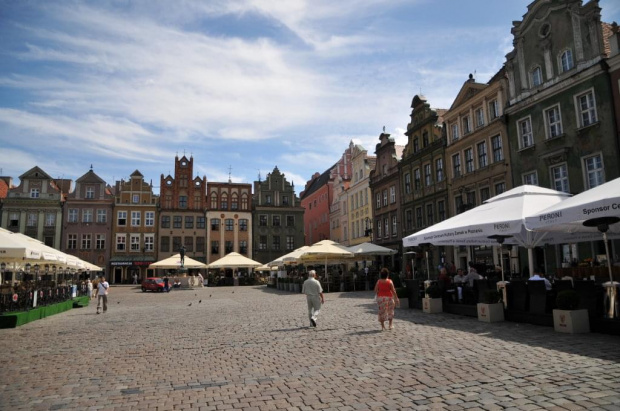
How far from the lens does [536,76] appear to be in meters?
26.2

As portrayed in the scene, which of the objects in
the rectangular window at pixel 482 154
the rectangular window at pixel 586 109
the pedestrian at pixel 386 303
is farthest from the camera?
the rectangular window at pixel 482 154

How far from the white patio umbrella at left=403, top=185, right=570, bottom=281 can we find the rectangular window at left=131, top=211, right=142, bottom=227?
5226cm

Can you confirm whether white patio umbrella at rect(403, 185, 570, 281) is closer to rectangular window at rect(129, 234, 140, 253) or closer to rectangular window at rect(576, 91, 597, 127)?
rectangular window at rect(576, 91, 597, 127)

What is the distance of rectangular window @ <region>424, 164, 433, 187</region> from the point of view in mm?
37562

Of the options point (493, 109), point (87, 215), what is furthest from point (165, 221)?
point (493, 109)

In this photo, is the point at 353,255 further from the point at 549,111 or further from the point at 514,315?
the point at 514,315

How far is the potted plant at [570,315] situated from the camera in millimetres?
9531

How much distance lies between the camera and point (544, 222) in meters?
10.5

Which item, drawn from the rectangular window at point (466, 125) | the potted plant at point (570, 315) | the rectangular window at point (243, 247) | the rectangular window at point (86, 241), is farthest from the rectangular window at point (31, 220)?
the potted plant at point (570, 315)

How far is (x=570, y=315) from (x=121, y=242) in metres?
58.1

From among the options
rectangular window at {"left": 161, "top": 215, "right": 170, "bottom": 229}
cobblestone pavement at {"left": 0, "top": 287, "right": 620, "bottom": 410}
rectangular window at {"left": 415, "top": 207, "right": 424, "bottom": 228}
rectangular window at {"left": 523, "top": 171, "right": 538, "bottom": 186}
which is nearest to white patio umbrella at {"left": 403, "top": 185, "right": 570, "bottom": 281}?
cobblestone pavement at {"left": 0, "top": 287, "right": 620, "bottom": 410}

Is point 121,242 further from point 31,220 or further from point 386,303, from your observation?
point 386,303

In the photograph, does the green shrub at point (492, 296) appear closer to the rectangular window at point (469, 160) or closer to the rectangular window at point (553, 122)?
the rectangular window at point (553, 122)

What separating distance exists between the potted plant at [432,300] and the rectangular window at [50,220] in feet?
186
